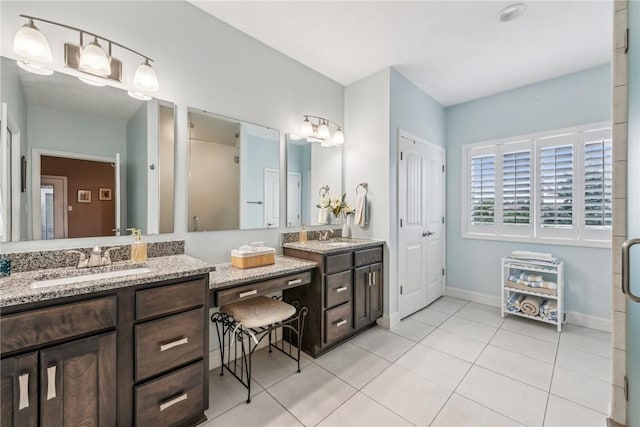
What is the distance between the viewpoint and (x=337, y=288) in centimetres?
236

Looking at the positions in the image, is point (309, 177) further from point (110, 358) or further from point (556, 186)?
point (556, 186)

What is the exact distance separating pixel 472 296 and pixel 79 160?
4.32m

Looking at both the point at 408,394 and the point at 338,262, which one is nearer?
the point at 408,394

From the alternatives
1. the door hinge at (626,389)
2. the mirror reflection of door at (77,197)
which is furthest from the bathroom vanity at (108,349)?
the door hinge at (626,389)

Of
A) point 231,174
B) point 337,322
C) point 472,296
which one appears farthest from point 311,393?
point 472,296

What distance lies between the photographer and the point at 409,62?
9.04 feet

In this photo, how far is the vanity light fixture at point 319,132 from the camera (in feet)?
9.02

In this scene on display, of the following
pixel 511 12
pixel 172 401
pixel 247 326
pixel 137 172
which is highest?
pixel 511 12

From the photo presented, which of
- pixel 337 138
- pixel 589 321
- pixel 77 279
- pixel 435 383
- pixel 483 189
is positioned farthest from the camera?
pixel 483 189

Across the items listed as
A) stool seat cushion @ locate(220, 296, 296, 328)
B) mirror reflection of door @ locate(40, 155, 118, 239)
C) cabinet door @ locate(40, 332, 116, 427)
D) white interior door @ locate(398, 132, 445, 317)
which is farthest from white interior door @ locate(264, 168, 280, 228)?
cabinet door @ locate(40, 332, 116, 427)

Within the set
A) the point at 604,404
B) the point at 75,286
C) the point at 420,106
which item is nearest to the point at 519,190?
the point at 420,106

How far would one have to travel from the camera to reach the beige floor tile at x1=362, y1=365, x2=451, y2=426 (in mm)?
1646

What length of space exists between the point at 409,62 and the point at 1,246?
340 cm

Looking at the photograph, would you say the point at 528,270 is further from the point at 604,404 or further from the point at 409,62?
the point at 409,62
